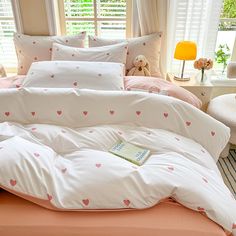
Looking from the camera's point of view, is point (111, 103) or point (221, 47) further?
point (221, 47)

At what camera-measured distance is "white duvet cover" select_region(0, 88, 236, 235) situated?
96 cm

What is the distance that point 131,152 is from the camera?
122 centimetres

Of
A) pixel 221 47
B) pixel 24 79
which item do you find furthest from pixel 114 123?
pixel 221 47

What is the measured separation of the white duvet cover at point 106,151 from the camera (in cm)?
96

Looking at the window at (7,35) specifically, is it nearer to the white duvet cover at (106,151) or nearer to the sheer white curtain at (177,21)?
the sheer white curtain at (177,21)

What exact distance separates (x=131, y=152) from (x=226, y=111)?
4.03 feet

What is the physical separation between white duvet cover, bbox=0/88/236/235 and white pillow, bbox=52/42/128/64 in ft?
2.25

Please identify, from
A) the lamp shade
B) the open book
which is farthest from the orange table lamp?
the open book

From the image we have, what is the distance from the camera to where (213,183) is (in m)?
1.07

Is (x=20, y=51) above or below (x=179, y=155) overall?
above

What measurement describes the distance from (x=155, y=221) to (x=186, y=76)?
1.96 meters

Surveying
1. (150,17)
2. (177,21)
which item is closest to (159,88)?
(150,17)

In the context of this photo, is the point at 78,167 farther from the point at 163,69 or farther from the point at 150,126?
the point at 163,69

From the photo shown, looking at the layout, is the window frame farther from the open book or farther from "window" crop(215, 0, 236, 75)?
the open book
